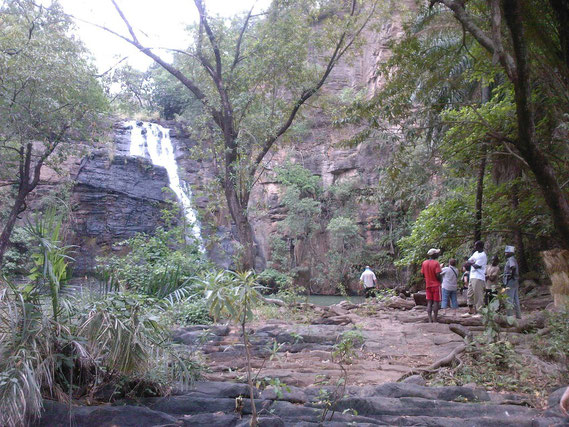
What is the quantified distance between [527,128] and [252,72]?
9.77 meters

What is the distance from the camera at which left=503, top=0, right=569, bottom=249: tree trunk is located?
20.0 ft

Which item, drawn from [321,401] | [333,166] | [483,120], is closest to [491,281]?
[483,120]

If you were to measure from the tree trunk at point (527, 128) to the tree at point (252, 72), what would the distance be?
859 centimetres

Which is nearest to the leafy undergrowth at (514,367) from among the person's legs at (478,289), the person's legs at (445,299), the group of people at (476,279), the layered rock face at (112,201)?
the group of people at (476,279)

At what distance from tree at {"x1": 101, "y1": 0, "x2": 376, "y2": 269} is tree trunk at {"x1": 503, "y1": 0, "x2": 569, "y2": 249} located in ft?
28.2

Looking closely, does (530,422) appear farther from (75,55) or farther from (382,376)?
(75,55)

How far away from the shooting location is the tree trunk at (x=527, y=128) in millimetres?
6086

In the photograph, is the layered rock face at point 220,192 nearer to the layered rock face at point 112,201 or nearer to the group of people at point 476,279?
the layered rock face at point 112,201

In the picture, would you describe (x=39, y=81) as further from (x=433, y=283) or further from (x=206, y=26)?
(x=433, y=283)

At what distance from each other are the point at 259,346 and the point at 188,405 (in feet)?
10.5

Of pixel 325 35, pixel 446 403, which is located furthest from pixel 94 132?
pixel 446 403

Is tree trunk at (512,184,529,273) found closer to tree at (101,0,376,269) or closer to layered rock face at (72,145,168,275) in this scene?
tree at (101,0,376,269)

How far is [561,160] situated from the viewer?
9.51m

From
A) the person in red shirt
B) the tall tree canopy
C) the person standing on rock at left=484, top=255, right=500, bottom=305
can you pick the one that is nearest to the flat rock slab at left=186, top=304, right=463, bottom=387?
the person in red shirt
